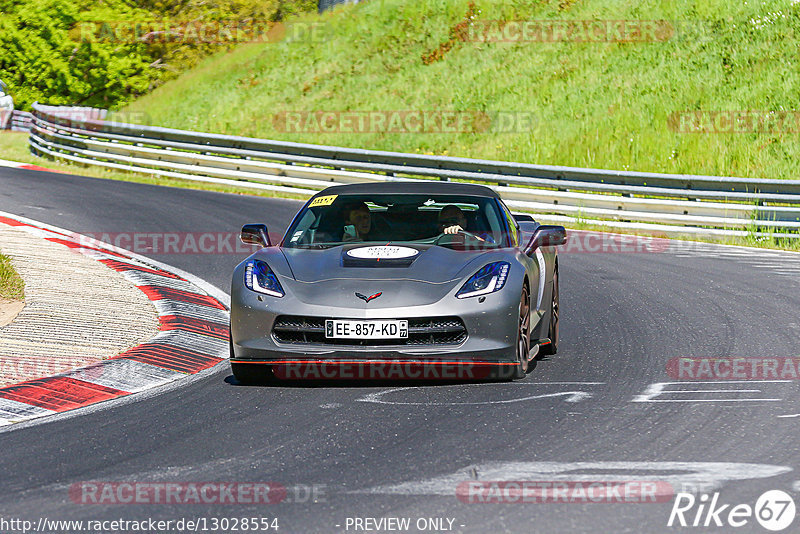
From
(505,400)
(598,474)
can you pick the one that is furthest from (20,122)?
(598,474)

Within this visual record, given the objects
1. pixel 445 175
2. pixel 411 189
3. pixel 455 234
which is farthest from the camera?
pixel 445 175

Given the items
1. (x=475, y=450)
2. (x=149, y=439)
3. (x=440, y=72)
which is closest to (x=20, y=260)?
(x=149, y=439)

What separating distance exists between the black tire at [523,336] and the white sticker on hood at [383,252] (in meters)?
0.79

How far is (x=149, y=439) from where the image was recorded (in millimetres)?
6055

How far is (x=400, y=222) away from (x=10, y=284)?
4273mm

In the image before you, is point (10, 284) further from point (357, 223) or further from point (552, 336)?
point (552, 336)

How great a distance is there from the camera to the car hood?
7500 mm

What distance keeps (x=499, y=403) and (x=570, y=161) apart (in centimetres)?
2041

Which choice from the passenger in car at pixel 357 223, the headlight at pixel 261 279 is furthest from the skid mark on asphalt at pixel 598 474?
the passenger in car at pixel 357 223

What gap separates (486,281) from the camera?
7.57 meters

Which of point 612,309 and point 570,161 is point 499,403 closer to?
point 612,309

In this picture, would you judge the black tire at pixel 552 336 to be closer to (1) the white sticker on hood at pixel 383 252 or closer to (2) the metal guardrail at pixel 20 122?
(1) the white sticker on hood at pixel 383 252

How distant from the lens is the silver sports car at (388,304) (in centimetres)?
726

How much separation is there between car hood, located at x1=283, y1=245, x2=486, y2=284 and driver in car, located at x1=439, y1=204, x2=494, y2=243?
379 millimetres
